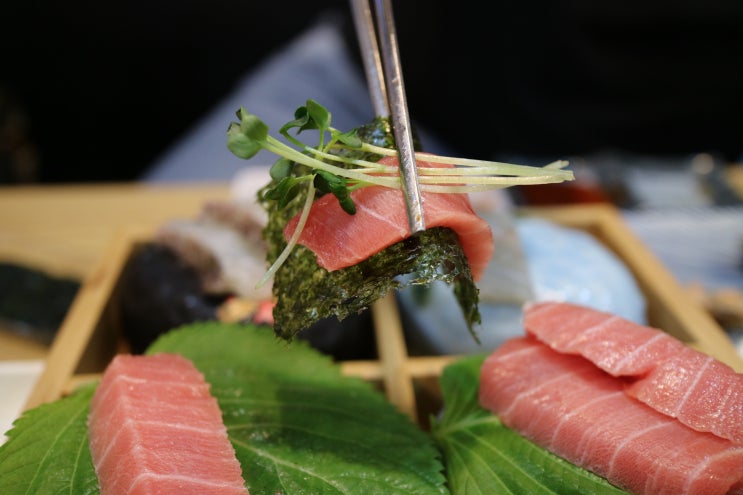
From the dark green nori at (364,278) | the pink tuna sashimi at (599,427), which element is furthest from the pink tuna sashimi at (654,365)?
the dark green nori at (364,278)

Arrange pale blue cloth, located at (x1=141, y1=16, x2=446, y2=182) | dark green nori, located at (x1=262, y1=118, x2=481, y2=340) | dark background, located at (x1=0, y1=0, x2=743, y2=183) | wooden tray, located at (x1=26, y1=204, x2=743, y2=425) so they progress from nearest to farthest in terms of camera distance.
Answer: dark green nori, located at (x1=262, y1=118, x2=481, y2=340)
wooden tray, located at (x1=26, y1=204, x2=743, y2=425)
pale blue cloth, located at (x1=141, y1=16, x2=446, y2=182)
dark background, located at (x1=0, y1=0, x2=743, y2=183)

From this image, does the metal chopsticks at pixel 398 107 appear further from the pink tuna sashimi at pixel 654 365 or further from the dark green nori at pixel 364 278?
the pink tuna sashimi at pixel 654 365

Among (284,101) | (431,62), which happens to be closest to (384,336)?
(284,101)

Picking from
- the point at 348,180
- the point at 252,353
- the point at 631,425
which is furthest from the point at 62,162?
the point at 631,425

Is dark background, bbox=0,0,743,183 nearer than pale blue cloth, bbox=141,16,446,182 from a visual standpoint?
No

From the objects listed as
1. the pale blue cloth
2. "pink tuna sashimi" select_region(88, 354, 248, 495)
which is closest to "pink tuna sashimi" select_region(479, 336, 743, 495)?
"pink tuna sashimi" select_region(88, 354, 248, 495)

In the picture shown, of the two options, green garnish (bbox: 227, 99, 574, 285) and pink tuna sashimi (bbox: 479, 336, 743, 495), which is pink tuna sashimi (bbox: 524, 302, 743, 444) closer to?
pink tuna sashimi (bbox: 479, 336, 743, 495)
